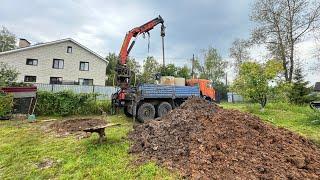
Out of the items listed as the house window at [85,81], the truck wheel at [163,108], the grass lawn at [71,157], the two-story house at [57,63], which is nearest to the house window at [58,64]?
the two-story house at [57,63]

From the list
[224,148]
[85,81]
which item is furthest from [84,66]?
[224,148]

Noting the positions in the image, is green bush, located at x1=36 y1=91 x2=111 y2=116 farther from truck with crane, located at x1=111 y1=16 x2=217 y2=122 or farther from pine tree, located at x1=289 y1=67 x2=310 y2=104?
pine tree, located at x1=289 y1=67 x2=310 y2=104

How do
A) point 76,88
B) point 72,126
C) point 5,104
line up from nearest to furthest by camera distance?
point 72,126 < point 5,104 < point 76,88

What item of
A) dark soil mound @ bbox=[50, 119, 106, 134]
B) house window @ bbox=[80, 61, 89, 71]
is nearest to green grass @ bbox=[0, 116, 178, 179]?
dark soil mound @ bbox=[50, 119, 106, 134]

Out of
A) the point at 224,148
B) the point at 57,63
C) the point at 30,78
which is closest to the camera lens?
the point at 224,148

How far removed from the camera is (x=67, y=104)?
1512cm

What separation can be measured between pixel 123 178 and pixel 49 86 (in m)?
22.7

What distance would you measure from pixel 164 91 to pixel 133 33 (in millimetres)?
4901

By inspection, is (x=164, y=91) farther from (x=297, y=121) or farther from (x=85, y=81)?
(x=85, y=81)

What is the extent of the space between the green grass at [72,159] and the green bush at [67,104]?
569 centimetres

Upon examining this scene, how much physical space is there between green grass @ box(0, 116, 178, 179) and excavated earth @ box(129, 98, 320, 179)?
1.34 ft

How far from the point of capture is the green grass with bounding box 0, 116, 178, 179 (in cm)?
531

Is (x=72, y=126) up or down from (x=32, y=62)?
down

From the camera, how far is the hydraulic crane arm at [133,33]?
15344mm
